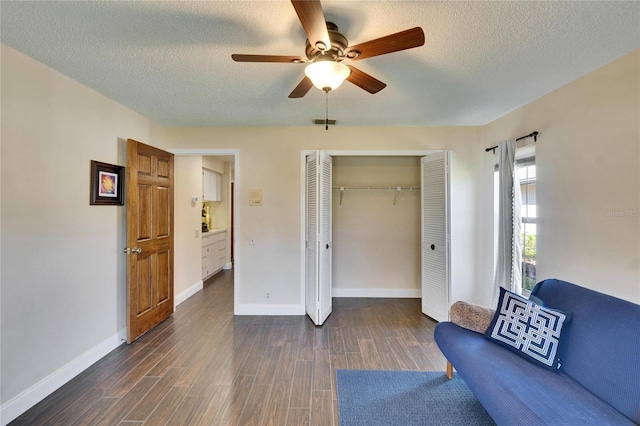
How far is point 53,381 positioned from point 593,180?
4571mm

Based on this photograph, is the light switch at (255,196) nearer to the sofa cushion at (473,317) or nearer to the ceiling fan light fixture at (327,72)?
the ceiling fan light fixture at (327,72)

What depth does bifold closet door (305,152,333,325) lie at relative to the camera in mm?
3326

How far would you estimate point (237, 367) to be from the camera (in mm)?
2471

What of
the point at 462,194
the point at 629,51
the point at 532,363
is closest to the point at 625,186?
the point at 629,51

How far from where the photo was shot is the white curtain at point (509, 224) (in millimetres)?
2807

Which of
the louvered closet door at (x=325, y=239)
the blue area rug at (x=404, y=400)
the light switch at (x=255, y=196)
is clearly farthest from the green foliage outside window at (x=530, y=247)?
the light switch at (x=255, y=196)

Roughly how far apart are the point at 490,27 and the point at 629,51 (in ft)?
3.71

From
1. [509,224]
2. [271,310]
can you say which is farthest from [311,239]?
[509,224]

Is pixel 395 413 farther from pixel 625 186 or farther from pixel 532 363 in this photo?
pixel 625 186

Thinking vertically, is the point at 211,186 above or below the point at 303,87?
below

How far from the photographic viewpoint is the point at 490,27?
1667 millimetres

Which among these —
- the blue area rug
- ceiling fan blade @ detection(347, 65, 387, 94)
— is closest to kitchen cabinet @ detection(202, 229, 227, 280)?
the blue area rug

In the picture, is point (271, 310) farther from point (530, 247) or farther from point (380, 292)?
point (530, 247)

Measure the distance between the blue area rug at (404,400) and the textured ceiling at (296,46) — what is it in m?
2.55
